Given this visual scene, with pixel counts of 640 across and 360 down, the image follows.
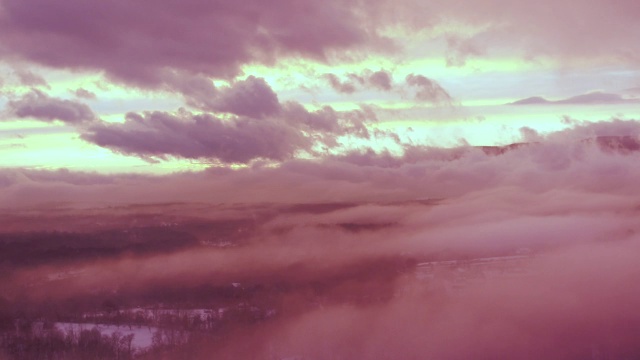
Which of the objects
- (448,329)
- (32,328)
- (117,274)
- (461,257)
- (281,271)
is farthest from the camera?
(461,257)

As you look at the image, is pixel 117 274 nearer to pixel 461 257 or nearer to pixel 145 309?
pixel 145 309

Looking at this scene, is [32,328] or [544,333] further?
[544,333]

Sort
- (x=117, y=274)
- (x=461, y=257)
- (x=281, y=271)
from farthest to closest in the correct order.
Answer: (x=461, y=257) < (x=281, y=271) < (x=117, y=274)

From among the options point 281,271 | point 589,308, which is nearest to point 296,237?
point 281,271

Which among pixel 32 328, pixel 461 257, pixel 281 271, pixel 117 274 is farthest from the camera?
pixel 461 257

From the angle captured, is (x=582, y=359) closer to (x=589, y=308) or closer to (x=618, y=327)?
(x=618, y=327)

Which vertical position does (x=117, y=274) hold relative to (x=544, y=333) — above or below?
above

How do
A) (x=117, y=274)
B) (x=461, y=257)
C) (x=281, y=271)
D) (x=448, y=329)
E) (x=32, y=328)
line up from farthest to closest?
(x=461, y=257) → (x=281, y=271) → (x=448, y=329) → (x=117, y=274) → (x=32, y=328)

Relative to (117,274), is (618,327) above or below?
below

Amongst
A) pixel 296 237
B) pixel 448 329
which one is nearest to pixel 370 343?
pixel 448 329
